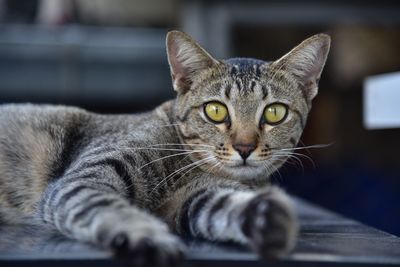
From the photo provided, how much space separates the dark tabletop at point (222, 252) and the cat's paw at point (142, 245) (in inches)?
1.7

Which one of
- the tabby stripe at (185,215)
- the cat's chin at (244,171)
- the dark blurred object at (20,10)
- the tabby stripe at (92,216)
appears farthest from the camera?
the dark blurred object at (20,10)

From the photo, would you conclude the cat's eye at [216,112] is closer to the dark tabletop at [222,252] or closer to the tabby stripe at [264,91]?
the tabby stripe at [264,91]

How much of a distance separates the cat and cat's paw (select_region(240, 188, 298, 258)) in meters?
0.05

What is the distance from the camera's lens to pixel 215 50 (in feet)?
17.4

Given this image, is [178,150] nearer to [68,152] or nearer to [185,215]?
[185,215]

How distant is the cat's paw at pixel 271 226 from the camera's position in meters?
1.50

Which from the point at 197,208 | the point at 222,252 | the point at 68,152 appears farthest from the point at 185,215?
the point at 68,152

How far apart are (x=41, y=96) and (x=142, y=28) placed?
1.08 m

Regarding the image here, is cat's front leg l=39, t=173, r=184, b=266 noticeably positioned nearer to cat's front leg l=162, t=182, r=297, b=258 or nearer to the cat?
the cat

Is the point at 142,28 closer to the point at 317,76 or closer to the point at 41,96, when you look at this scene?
the point at 41,96

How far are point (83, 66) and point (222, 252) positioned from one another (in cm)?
426

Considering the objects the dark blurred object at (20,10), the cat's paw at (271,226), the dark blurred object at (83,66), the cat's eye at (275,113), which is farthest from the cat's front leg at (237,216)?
the dark blurred object at (20,10)

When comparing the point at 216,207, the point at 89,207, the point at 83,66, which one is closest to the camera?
the point at 89,207

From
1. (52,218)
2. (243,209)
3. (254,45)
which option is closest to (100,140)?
(52,218)
